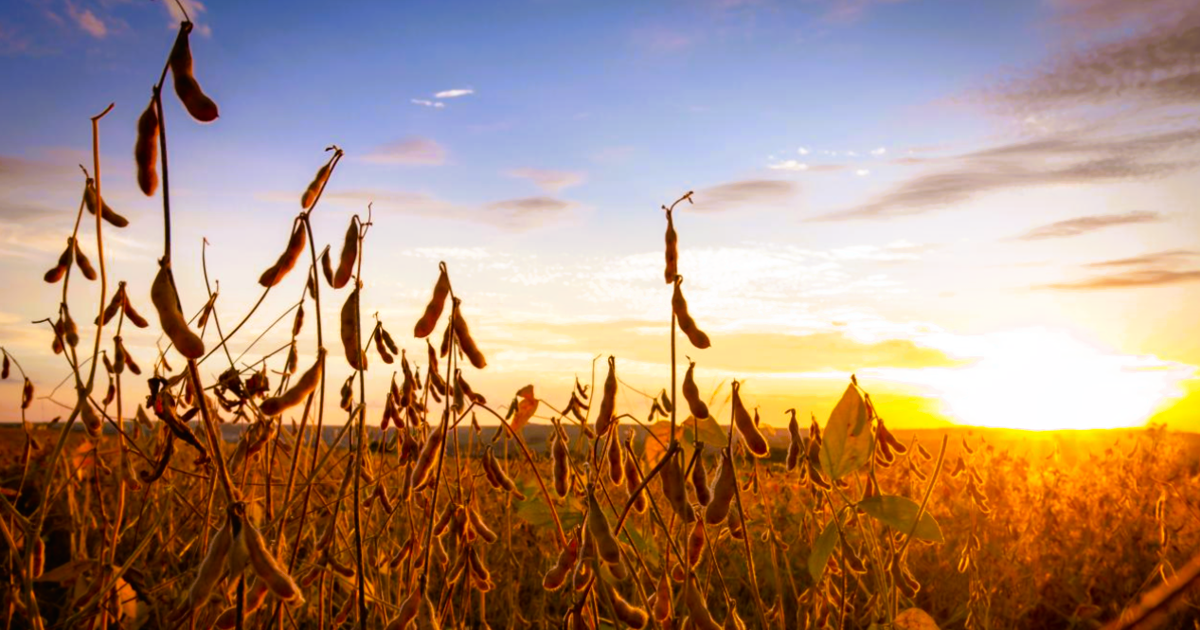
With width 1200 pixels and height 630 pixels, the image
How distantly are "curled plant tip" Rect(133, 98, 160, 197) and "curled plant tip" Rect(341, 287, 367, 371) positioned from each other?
38cm

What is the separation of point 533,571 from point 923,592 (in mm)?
2203

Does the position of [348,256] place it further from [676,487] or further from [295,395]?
[676,487]

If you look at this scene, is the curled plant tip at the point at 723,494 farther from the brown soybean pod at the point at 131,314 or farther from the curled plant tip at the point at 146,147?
the brown soybean pod at the point at 131,314

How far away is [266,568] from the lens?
131 centimetres

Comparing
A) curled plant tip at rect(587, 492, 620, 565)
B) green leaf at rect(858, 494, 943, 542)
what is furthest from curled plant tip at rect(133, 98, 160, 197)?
green leaf at rect(858, 494, 943, 542)

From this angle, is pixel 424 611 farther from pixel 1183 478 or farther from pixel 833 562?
pixel 1183 478

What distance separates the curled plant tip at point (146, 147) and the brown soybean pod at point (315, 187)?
1.08 feet

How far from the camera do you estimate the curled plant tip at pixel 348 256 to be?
1764 mm

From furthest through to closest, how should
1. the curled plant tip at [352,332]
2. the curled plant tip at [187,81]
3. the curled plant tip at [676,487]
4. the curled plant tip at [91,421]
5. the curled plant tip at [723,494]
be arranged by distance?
the curled plant tip at [91,421] → the curled plant tip at [723,494] → the curled plant tip at [676,487] → the curled plant tip at [352,332] → the curled plant tip at [187,81]

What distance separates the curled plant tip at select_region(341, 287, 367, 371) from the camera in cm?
164

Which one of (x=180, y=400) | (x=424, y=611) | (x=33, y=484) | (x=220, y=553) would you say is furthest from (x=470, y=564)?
(x=33, y=484)

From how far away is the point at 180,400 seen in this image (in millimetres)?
3209

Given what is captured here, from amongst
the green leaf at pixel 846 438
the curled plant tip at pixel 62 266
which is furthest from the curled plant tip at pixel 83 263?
the green leaf at pixel 846 438

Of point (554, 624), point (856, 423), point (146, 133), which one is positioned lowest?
point (554, 624)
